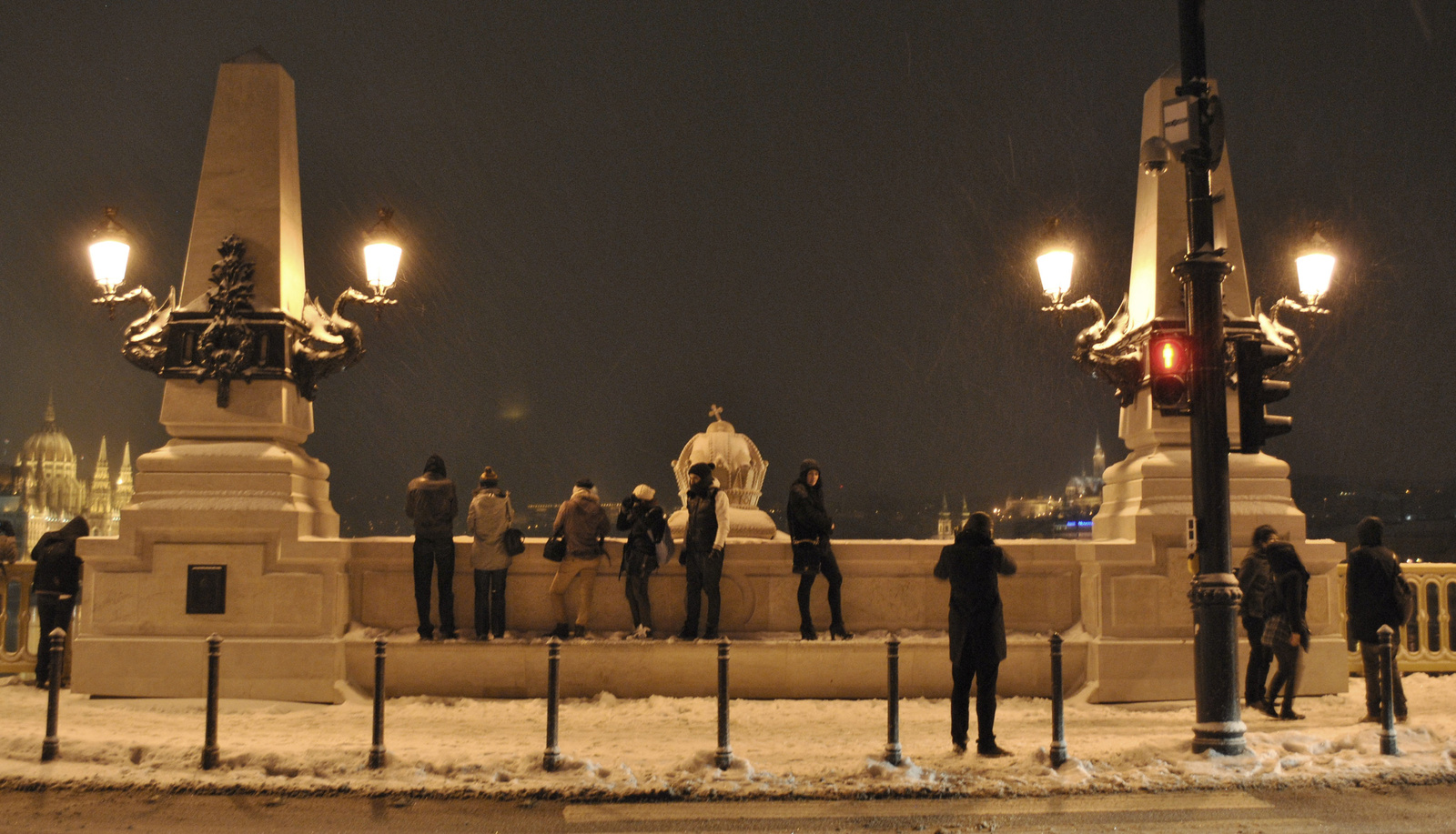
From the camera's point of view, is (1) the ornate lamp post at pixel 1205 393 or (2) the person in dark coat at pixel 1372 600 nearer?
(1) the ornate lamp post at pixel 1205 393

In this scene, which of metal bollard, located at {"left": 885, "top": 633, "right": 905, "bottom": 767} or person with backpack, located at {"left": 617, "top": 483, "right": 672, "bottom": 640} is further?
Result: person with backpack, located at {"left": 617, "top": 483, "right": 672, "bottom": 640}

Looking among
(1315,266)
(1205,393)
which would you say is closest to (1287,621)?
(1205,393)

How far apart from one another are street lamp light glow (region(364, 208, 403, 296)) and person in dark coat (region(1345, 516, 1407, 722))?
942cm

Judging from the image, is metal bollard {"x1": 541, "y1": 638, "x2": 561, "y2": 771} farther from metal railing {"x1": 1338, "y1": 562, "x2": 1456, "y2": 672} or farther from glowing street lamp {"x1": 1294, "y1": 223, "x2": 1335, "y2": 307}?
metal railing {"x1": 1338, "y1": 562, "x2": 1456, "y2": 672}

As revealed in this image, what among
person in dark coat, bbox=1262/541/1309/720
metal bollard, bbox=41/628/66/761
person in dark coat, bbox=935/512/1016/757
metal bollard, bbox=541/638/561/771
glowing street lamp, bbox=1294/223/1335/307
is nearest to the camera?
metal bollard, bbox=541/638/561/771

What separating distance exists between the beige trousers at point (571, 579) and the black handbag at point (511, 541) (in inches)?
18.2

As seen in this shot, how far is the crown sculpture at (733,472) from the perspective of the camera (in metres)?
13.3

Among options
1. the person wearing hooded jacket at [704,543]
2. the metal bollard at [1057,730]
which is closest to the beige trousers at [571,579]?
the person wearing hooded jacket at [704,543]

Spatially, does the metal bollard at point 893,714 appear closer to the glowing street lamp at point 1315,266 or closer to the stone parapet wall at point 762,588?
the stone parapet wall at point 762,588

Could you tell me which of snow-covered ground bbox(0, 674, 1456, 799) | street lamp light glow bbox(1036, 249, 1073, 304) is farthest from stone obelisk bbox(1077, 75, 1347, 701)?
street lamp light glow bbox(1036, 249, 1073, 304)

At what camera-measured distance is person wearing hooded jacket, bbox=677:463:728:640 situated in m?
11.5

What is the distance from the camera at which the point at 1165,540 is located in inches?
456

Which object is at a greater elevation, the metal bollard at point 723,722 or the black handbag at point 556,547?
the black handbag at point 556,547

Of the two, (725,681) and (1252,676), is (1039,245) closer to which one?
(1252,676)
